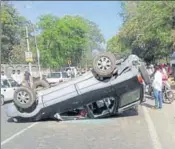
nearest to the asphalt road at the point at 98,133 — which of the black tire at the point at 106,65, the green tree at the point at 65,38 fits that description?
the black tire at the point at 106,65

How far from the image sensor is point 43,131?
11391mm

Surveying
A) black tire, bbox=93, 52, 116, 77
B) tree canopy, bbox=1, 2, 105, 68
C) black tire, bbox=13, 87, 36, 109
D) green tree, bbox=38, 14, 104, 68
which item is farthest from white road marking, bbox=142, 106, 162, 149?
green tree, bbox=38, 14, 104, 68

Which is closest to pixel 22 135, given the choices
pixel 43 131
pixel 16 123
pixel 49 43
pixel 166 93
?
pixel 43 131

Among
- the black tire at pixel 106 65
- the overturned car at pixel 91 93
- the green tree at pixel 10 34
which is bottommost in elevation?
the overturned car at pixel 91 93

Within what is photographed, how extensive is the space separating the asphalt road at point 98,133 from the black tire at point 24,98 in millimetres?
577

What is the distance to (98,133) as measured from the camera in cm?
1077

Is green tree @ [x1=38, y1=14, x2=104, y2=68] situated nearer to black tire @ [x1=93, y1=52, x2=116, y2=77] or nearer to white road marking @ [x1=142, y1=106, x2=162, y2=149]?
white road marking @ [x1=142, y1=106, x2=162, y2=149]

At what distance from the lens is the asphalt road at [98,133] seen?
29.8ft

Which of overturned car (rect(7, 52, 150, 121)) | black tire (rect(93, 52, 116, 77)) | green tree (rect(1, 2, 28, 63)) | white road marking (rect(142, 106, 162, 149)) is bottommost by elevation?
white road marking (rect(142, 106, 162, 149))

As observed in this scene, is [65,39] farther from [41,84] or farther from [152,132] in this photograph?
[152,132]

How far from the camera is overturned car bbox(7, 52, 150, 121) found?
1292 cm

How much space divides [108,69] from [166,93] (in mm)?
6587

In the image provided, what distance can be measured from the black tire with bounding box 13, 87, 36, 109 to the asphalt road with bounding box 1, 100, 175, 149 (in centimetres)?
58

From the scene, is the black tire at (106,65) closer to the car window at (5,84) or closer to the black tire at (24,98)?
the black tire at (24,98)
